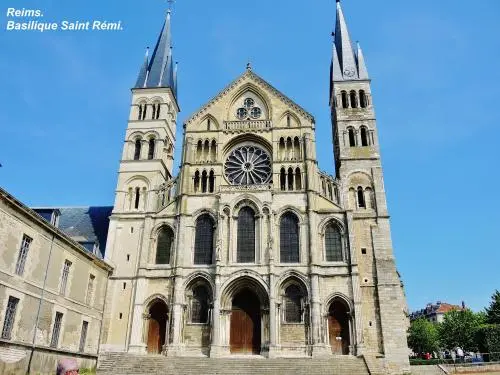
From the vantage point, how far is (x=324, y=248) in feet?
96.7

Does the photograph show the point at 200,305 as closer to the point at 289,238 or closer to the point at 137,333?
the point at 137,333

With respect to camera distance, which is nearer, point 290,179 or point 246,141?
point 290,179

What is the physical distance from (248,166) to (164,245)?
336 inches

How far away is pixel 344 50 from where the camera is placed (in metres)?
38.3

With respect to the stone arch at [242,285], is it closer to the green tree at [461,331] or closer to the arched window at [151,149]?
the arched window at [151,149]

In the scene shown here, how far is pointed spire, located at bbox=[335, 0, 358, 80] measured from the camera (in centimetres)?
3697

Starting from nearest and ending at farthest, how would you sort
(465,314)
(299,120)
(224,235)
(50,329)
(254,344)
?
1. (50,329)
2. (254,344)
3. (224,235)
4. (299,120)
5. (465,314)

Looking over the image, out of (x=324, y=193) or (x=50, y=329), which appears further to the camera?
(x=324, y=193)

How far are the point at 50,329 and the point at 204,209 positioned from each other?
40.7 feet

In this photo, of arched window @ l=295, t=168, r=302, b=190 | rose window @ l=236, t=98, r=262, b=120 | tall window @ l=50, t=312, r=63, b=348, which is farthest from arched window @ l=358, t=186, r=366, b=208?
tall window @ l=50, t=312, r=63, b=348

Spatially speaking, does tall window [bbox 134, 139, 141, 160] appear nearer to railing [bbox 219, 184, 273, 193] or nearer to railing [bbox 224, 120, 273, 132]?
railing [bbox 224, 120, 273, 132]

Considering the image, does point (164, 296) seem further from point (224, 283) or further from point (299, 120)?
point (299, 120)

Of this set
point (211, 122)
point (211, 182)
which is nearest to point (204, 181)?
point (211, 182)

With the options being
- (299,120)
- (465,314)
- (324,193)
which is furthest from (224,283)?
(465,314)
